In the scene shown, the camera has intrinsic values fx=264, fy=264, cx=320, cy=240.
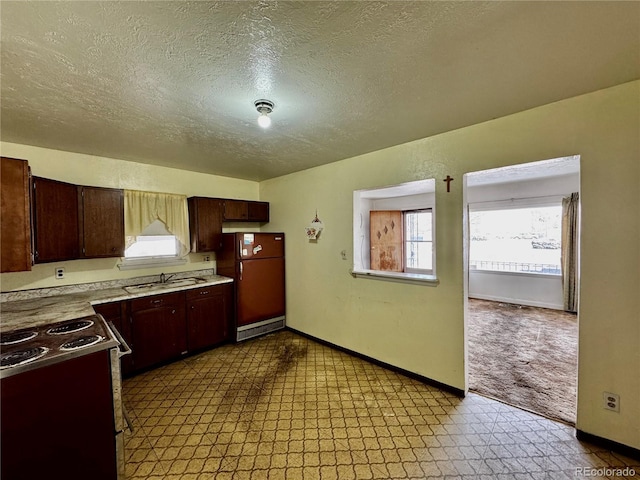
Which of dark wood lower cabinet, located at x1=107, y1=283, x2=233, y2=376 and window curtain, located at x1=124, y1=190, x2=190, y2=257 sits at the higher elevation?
window curtain, located at x1=124, y1=190, x2=190, y2=257

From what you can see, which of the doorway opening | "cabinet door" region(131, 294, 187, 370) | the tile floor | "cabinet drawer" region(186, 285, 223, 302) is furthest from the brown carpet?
"cabinet door" region(131, 294, 187, 370)

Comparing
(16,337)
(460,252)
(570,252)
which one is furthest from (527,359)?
(16,337)

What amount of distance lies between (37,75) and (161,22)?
1.02 m

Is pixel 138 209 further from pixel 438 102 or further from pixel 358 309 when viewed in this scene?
pixel 438 102

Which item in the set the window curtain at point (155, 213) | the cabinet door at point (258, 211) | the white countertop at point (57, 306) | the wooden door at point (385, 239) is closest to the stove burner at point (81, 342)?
the white countertop at point (57, 306)

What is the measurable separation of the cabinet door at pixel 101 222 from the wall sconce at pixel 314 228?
2329 mm

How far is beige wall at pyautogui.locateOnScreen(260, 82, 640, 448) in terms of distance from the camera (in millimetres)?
1794

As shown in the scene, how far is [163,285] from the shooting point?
337cm

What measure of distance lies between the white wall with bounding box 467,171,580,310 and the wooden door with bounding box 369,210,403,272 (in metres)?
1.95

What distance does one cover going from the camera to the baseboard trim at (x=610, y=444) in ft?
5.85

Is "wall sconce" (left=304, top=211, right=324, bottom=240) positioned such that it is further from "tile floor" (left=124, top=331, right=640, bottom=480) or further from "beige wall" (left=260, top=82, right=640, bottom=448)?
"tile floor" (left=124, top=331, right=640, bottom=480)

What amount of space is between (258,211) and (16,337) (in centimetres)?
308

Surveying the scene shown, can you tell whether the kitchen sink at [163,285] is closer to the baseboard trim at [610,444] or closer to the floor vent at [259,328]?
the floor vent at [259,328]

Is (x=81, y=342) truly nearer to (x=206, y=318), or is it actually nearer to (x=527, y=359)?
(x=206, y=318)
